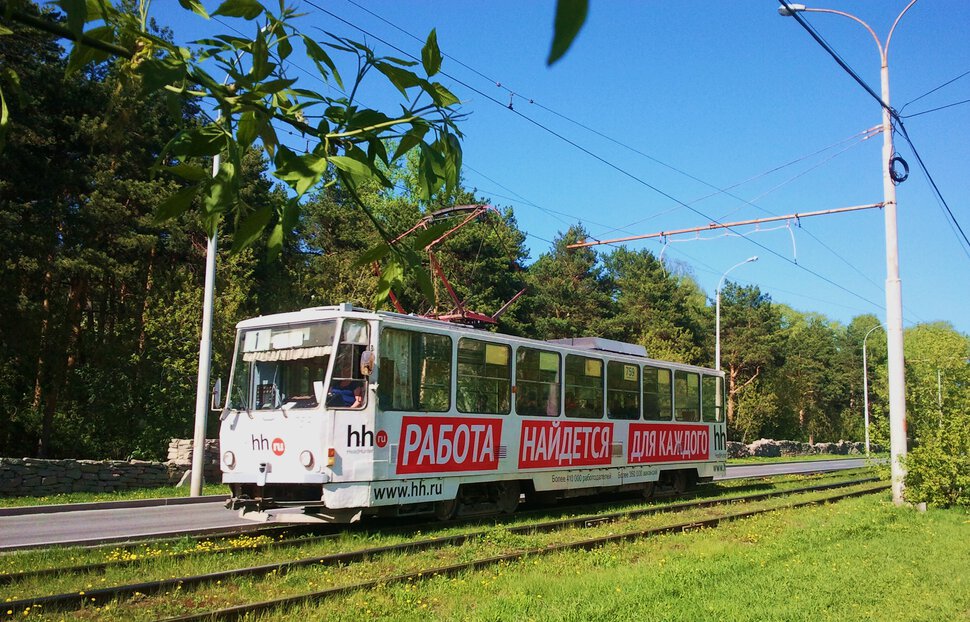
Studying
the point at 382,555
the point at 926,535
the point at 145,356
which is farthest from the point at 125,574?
the point at 145,356

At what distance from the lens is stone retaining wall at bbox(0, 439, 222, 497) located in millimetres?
18359

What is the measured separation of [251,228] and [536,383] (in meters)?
13.1

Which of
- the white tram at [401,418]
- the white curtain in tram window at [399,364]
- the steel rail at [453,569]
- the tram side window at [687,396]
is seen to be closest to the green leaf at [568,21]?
the steel rail at [453,569]

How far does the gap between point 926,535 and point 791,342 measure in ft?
228

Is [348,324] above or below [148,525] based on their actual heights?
above

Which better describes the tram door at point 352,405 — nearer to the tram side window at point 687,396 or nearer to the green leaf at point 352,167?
the green leaf at point 352,167

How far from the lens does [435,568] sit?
30.8 feet

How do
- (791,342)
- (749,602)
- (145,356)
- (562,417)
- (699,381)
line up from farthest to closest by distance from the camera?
1. (791,342)
2. (145,356)
3. (699,381)
4. (562,417)
5. (749,602)

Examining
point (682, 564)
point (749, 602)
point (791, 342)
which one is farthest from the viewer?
point (791, 342)

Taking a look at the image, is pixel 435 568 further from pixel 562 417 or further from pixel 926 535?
pixel 926 535

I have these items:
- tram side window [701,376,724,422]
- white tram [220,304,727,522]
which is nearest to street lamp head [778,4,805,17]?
white tram [220,304,727,522]

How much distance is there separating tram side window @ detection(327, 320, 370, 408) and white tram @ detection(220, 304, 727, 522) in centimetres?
2

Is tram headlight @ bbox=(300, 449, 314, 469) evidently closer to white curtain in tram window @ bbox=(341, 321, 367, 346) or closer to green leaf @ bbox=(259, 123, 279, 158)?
white curtain in tram window @ bbox=(341, 321, 367, 346)

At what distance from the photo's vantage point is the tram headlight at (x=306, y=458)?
11.5m
